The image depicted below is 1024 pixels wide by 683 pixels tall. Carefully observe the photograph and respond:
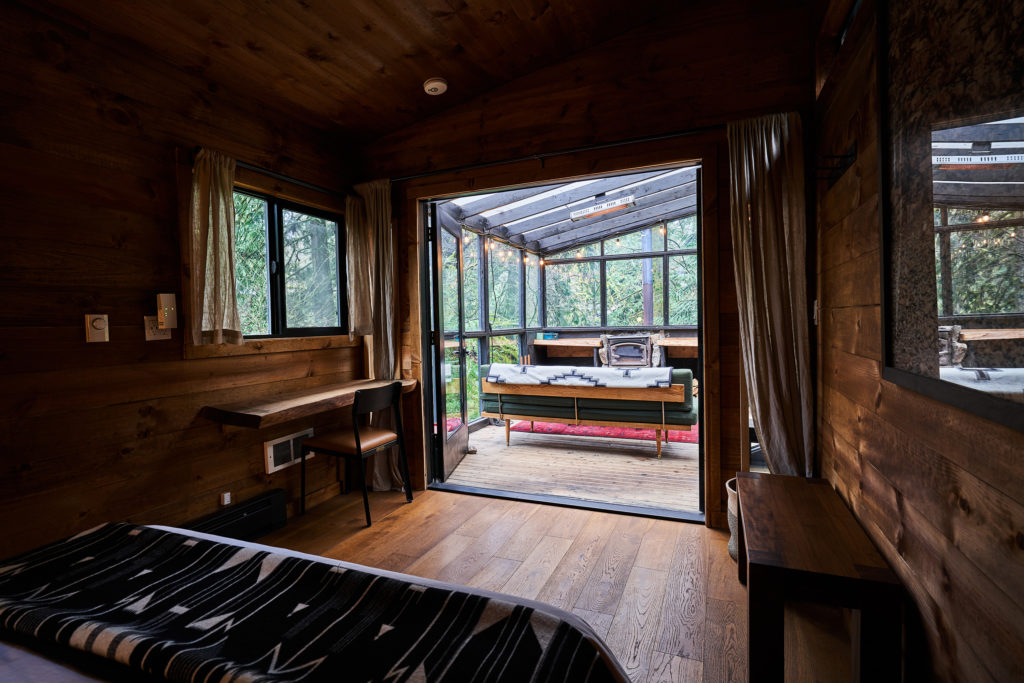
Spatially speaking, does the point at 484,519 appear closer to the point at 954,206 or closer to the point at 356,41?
the point at 954,206

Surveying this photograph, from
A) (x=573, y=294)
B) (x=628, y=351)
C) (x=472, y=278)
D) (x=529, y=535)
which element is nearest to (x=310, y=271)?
(x=529, y=535)

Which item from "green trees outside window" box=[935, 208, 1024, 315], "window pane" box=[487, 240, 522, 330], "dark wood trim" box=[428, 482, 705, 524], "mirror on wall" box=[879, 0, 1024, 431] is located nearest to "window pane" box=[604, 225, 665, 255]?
"window pane" box=[487, 240, 522, 330]

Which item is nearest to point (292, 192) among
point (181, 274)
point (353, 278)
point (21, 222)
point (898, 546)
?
point (353, 278)

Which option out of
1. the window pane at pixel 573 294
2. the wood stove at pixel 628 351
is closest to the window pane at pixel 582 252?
the window pane at pixel 573 294

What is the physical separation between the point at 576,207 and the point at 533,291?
2059 mm

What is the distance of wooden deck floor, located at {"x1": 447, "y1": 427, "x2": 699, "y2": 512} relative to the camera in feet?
11.1

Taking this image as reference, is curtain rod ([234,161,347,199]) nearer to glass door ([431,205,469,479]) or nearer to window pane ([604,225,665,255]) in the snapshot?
glass door ([431,205,469,479])

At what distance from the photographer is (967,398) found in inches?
34.8

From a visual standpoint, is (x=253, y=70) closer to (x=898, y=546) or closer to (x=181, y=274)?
(x=181, y=274)

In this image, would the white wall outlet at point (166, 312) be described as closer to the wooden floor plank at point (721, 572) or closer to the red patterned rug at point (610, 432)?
the wooden floor plank at point (721, 572)

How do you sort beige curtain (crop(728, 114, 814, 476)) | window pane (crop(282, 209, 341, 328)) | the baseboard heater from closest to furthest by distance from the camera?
beige curtain (crop(728, 114, 814, 476)) → the baseboard heater → window pane (crop(282, 209, 341, 328))

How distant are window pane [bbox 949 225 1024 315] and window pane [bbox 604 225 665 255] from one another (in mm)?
7467

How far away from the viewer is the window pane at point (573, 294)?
8.53 meters

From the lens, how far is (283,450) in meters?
3.00
